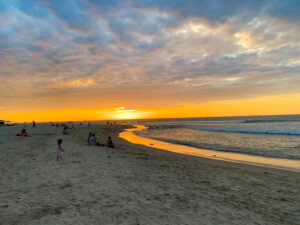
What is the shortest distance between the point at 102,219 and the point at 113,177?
414 cm

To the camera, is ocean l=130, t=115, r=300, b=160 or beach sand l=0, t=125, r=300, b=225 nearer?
beach sand l=0, t=125, r=300, b=225

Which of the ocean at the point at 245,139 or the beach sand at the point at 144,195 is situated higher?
the beach sand at the point at 144,195

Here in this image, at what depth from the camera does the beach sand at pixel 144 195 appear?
5590mm

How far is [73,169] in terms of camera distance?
10859 mm

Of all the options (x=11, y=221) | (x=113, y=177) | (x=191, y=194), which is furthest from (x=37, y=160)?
(x=191, y=194)

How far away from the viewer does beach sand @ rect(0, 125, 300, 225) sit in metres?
5.59

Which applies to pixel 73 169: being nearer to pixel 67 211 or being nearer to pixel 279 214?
pixel 67 211

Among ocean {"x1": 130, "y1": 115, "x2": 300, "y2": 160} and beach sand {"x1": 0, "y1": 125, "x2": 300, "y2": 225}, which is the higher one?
beach sand {"x1": 0, "y1": 125, "x2": 300, "y2": 225}

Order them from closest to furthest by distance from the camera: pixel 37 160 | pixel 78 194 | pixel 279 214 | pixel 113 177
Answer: pixel 279 214, pixel 78 194, pixel 113 177, pixel 37 160

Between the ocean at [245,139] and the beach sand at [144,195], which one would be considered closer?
the beach sand at [144,195]

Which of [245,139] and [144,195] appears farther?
[245,139]

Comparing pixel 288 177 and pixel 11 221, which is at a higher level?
pixel 11 221

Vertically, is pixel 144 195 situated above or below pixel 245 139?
above

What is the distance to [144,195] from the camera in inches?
286
